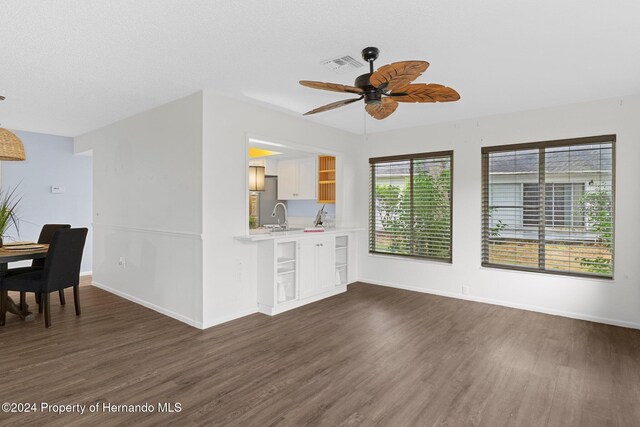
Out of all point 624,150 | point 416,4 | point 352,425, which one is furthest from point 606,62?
point 352,425

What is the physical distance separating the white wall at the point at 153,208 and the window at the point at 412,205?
3.09m

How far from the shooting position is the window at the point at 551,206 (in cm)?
416

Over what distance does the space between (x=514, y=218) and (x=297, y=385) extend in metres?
3.61

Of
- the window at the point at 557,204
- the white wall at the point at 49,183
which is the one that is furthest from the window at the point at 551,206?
the white wall at the point at 49,183

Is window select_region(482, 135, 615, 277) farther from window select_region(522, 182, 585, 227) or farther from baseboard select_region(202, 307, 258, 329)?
Answer: baseboard select_region(202, 307, 258, 329)

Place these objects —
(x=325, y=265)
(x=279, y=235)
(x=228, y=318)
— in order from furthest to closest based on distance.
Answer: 1. (x=325, y=265)
2. (x=279, y=235)
3. (x=228, y=318)

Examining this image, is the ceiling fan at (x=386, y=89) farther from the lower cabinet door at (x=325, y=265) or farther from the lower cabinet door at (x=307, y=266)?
the lower cabinet door at (x=325, y=265)

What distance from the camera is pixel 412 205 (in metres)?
5.60

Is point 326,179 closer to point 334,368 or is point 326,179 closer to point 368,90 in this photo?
point 368,90

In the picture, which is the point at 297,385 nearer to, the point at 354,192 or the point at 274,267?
the point at 274,267

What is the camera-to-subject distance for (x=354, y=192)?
6.12 metres

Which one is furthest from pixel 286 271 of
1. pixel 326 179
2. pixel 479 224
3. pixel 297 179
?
pixel 479 224

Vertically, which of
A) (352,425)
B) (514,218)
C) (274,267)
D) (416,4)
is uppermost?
(416,4)

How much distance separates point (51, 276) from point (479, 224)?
5.16 metres
